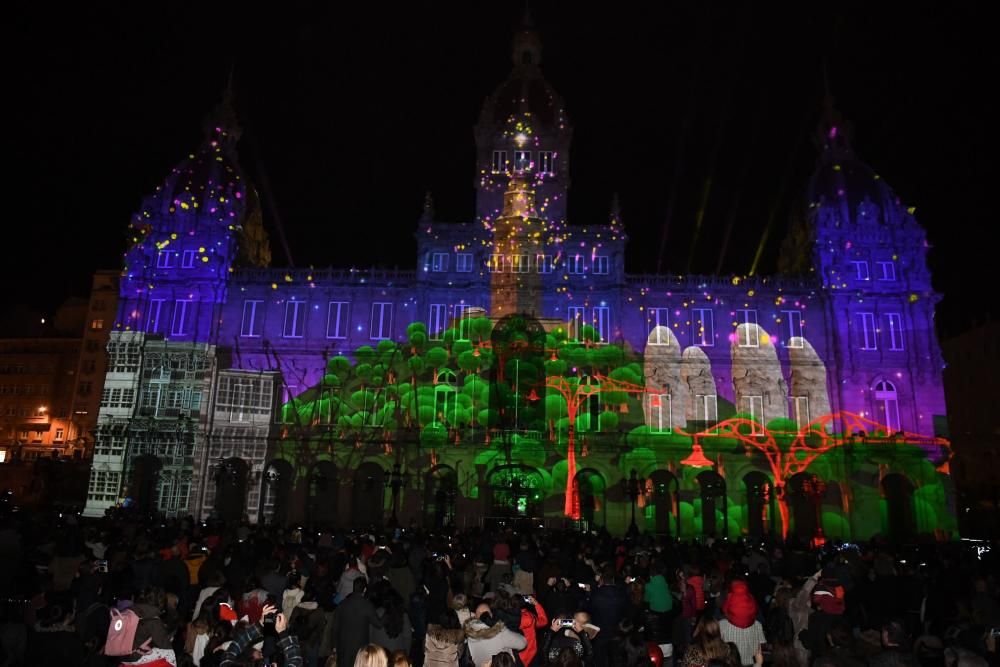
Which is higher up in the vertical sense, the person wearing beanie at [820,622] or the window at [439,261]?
the window at [439,261]

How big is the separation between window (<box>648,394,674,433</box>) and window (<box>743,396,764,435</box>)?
4.64m

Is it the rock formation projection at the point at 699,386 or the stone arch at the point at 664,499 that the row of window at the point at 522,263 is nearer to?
the rock formation projection at the point at 699,386

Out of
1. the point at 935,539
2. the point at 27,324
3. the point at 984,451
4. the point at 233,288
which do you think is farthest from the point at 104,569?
the point at 27,324

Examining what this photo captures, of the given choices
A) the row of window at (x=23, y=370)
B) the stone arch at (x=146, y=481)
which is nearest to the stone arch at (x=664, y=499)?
the stone arch at (x=146, y=481)

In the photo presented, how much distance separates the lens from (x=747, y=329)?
151 ft

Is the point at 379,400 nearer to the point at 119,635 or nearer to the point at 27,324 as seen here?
the point at 119,635

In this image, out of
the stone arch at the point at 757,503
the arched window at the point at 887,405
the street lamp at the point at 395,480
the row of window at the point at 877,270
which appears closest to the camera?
the street lamp at the point at 395,480

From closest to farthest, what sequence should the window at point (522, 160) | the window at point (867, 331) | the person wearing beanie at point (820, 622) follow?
the person wearing beanie at point (820, 622)
the window at point (867, 331)
the window at point (522, 160)

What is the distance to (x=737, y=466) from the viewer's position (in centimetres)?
4359

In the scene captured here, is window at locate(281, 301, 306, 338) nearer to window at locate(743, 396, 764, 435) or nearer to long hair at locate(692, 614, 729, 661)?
window at locate(743, 396, 764, 435)

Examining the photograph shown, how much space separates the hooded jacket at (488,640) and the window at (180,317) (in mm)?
41937

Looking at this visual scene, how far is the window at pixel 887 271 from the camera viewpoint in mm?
46500

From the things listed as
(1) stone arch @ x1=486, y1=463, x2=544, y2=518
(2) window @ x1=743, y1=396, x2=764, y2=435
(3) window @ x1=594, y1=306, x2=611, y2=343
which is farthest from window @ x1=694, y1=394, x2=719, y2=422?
(1) stone arch @ x1=486, y1=463, x2=544, y2=518

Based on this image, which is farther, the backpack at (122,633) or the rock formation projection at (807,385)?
the rock formation projection at (807,385)
